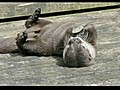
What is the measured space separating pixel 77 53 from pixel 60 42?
0.40 m

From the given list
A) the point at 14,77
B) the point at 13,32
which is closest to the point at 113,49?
the point at 14,77

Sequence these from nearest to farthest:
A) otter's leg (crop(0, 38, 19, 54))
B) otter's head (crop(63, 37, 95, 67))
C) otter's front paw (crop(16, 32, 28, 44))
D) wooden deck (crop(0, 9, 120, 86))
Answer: wooden deck (crop(0, 9, 120, 86))
otter's head (crop(63, 37, 95, 67))
otter's front paw (crop(16, 32, 28, 44))
otter's leg (crop(0, 38, 19, 54))

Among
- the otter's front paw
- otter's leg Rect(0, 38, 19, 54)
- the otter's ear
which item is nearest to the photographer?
the otter's ear

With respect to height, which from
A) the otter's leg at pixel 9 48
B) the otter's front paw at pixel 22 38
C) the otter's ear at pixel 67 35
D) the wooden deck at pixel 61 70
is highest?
the otter's ear at pixel 67 35

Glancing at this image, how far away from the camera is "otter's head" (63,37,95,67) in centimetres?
279

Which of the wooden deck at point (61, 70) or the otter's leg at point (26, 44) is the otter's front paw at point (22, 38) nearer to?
the otter's leg at point (26, 44)

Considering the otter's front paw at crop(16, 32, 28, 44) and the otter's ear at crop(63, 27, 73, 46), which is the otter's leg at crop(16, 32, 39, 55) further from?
the otter's ear at crop(63, 27, 73, 46)

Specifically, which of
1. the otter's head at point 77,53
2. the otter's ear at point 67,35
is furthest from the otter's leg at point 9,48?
the otter's head at point 77,53

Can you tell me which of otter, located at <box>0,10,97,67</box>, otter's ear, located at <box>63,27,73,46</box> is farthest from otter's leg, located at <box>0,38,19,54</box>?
otter's ear, located at <box>63,27,73,46</box>

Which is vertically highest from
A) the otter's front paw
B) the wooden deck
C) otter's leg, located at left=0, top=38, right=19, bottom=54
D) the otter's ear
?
the otter's ear

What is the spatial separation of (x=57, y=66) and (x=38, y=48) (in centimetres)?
29

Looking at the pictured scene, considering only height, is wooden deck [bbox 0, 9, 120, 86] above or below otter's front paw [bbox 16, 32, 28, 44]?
below

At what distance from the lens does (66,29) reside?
321 cm

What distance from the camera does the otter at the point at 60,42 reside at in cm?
282
